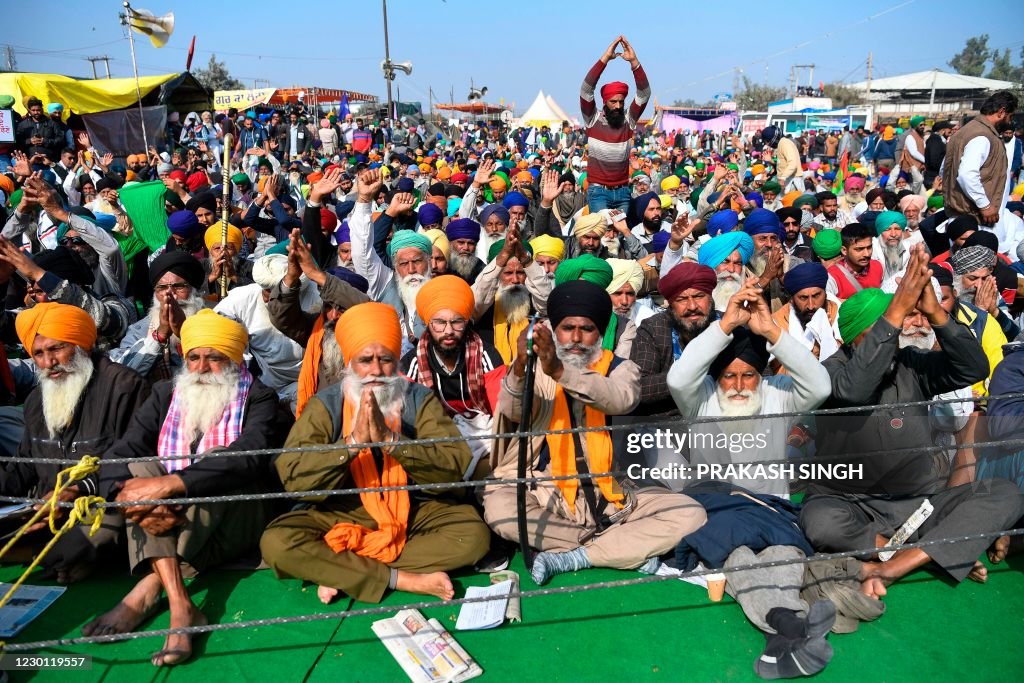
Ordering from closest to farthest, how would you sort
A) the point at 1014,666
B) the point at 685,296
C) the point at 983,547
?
the point at 1014,666 < the point at 983,547 < the point at 685,296

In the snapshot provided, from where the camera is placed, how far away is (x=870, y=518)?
11.6ft

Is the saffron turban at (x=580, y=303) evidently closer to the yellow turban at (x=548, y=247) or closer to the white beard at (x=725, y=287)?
the white beard at (x=725, y=287)

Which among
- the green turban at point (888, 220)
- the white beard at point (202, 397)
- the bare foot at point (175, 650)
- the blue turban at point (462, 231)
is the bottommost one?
the bare foot at point (175, 650)

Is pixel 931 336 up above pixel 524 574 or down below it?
above

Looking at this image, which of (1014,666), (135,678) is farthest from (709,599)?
(135,678)

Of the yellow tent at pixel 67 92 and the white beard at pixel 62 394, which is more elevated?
the yellow tent at pixel 67 92

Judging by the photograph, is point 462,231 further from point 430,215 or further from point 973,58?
point 973,58

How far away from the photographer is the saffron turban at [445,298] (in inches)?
158

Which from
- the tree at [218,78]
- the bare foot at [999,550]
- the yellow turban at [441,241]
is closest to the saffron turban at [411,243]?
the yellow turban at [441,241]

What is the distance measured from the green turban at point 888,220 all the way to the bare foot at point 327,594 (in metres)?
6.01

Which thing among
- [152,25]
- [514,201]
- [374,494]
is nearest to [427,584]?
[374,494]

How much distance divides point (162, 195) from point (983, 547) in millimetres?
8280

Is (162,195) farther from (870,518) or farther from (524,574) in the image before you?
(870,518)

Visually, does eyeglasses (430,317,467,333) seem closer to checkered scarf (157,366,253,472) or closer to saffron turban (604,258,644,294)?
checkered scarf (157,366,253,472)
